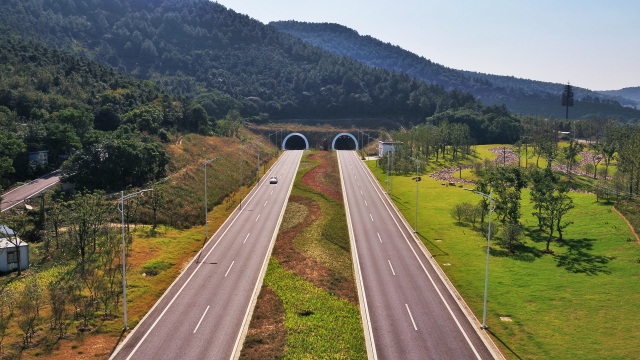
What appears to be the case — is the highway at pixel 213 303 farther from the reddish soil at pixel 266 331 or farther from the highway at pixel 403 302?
the highway at pixel 403 302

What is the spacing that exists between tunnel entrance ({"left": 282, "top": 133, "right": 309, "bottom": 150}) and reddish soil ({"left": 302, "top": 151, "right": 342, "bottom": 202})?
3552 cm

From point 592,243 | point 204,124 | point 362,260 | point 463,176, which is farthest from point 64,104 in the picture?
point 592,243

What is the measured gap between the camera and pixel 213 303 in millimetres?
39312

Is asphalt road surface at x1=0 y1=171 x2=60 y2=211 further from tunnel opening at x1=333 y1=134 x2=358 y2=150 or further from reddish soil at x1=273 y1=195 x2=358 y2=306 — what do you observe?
tunnel opening at x1=333 y1=134 x2=358 y2=150

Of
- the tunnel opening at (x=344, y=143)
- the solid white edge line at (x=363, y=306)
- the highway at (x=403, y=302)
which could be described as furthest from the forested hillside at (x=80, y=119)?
the tunnel opening at (x=344, y=143)

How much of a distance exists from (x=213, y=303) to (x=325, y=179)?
57.2m

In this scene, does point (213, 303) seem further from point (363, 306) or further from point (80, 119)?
point (80, 119)

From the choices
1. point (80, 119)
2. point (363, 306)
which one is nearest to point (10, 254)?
point (363, 306)

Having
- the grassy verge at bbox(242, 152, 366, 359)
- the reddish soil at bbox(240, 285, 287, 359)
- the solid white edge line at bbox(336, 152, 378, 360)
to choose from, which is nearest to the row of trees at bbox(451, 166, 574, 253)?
the solid white edge line at bbox(336, 152, 378, 360)

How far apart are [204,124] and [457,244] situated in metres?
83.3

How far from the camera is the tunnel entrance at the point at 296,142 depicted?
154750mm

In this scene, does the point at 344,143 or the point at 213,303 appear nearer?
the point at 213,303

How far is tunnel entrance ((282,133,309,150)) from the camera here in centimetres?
15475

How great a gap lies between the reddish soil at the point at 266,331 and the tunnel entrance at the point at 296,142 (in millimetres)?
115621
